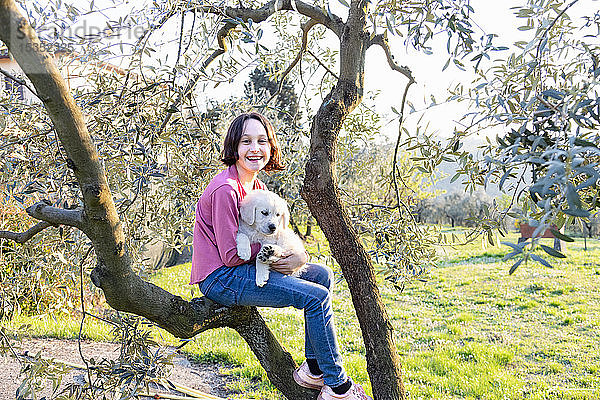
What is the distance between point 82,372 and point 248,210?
425cm

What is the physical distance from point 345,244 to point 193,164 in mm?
1253

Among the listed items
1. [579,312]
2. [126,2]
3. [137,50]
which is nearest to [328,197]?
[137,50]

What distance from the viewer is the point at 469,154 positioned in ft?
9.09

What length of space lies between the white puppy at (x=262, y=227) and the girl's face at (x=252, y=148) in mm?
287

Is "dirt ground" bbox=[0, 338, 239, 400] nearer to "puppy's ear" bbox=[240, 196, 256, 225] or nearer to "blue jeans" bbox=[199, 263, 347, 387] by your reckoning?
"blue jeans" bbox=[199, 263, 347, 387]

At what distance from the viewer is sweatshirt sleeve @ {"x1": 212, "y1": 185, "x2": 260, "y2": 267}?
2.96 m

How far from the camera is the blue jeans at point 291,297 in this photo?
2959 mm

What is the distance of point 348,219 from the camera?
3.72m

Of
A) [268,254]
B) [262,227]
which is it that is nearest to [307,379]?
[268,254]

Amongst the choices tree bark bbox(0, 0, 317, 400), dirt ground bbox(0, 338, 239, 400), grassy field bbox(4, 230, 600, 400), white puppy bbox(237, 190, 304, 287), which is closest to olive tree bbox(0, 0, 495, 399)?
tree bark bbox(0, 0, 317, 400)

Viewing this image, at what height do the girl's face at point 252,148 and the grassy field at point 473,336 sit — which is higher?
the girl's face at point 252,148

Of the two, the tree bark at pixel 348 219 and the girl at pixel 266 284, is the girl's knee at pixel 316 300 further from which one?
the tree bark at pixel 348 219

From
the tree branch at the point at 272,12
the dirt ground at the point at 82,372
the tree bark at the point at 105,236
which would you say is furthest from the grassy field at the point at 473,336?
the tree branch at the point at 272,12

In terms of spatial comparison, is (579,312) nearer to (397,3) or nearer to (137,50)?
(397,3)
